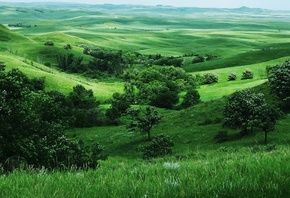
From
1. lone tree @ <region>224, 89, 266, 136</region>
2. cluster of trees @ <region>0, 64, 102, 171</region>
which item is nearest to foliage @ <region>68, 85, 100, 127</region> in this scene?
lone tree @ <region>224, 89, 266, 136</region>

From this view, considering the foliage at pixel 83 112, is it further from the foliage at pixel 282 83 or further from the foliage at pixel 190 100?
the foliage at pixel 282 83

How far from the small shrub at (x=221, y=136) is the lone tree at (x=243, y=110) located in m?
1.77

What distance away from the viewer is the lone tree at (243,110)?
62.8 m

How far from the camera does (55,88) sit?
547 feet


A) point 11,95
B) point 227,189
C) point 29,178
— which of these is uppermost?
point 227,189

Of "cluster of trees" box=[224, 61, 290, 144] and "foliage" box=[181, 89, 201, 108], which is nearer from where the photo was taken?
"cluster of trees" box=[224, 61, 290, 144]

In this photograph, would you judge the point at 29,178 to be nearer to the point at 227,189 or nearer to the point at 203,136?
the point at 227,189

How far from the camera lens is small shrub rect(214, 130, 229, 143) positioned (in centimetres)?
6573

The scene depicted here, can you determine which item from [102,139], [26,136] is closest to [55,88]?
[102,139]

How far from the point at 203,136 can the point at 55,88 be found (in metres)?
110

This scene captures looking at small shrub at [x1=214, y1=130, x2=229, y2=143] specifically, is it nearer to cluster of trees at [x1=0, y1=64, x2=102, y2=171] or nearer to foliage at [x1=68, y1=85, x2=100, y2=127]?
cluster of trees at [x1=0, y1=64, x2=102, y2=171]

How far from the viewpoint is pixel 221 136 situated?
2645 inches

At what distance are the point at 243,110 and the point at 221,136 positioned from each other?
20.6 feet

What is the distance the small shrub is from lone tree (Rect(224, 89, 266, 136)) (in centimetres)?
177
